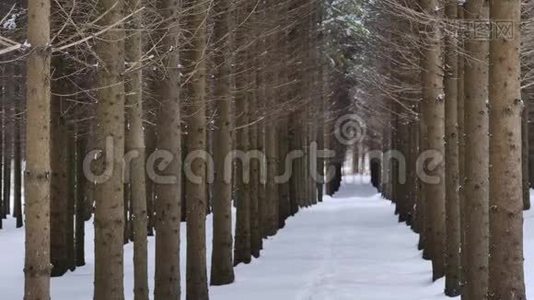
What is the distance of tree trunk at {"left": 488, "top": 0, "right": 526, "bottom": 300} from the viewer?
705 centimetres

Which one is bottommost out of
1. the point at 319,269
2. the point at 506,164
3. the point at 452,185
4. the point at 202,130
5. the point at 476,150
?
the point at 319,269

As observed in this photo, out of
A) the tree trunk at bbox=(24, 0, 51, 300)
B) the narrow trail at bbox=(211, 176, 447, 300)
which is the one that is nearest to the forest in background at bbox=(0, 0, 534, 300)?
the tree trunk at bbox=(24, 0, 51, 300)

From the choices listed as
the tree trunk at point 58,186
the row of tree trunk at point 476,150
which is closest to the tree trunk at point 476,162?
the row of tree trunk at point 476,150

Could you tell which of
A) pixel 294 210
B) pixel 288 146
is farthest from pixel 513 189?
pixel 294 210

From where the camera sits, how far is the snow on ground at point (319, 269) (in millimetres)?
12641

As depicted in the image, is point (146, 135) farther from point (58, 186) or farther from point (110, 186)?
point (110, 186)

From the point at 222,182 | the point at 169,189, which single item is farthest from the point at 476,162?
the point at 222,182

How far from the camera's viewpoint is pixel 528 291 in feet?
37.8

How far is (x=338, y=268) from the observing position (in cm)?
1545

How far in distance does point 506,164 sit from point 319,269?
867cm

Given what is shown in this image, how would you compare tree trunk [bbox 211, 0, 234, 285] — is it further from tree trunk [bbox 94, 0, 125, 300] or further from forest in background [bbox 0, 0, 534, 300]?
tree trunk [bbox 94, 0, 125, 300]

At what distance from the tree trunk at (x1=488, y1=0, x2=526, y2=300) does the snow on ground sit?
180 inches

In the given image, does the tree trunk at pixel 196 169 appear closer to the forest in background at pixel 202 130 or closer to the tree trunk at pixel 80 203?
the forest in background at pixel 202 130

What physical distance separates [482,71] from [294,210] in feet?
74.8
